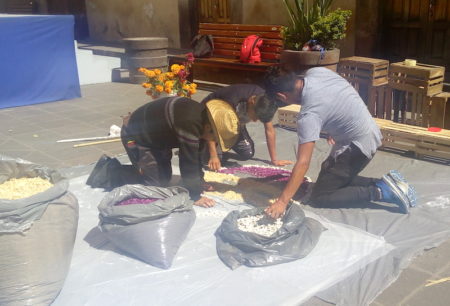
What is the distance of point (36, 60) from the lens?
8156 mm

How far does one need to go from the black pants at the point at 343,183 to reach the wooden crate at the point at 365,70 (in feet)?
8.24

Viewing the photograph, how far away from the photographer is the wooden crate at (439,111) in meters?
5.47

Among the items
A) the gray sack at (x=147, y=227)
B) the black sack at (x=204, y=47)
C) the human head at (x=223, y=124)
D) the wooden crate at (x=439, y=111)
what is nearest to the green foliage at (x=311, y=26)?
the wooden crate at (x=439, y=111)

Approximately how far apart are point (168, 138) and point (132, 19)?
39.0 feet

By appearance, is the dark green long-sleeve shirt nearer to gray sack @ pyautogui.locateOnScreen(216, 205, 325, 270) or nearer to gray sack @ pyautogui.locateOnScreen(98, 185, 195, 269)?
gray sack @ pyautogui.locateOnScreen(98, 185, 195, 269)

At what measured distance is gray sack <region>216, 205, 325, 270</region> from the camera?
2.95m

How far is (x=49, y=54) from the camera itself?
8.27 m

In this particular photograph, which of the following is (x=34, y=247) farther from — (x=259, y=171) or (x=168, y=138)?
(x=259, y=171)

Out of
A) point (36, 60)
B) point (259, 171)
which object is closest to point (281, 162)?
point (259, 171)

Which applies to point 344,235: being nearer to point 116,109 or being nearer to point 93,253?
point 93,253

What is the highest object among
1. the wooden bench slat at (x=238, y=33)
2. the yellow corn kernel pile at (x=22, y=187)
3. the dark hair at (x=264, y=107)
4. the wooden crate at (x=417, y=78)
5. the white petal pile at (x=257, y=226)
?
the wooden bench slat at (x=238, y=33)

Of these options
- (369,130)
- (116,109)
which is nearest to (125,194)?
(369,130)

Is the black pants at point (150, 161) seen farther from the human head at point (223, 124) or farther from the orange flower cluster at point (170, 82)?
the orange flower cluster at point (170, 82)

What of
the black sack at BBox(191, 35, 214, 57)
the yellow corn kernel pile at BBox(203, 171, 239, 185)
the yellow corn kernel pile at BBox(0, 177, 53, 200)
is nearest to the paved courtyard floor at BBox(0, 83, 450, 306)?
the black sack at BBox(191, 35, 214, 57)
